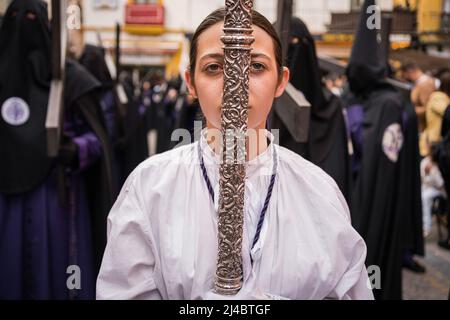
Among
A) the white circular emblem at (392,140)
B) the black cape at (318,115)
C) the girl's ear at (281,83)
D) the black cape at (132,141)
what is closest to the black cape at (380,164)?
the white circular emblem at (392,140)

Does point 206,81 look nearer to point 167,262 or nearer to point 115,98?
point 167,262

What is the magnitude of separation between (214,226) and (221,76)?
338 millimetres

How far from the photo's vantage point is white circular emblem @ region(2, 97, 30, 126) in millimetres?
2893

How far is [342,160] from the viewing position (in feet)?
9.86

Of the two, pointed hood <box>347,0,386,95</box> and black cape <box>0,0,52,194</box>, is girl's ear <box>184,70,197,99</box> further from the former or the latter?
pointed hood <box>347,0,386,95</box>

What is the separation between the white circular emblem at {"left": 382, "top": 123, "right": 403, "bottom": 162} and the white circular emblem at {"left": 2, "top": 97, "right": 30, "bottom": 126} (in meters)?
2.36

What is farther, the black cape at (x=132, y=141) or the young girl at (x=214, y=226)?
the black cape at (x=132, y=141)

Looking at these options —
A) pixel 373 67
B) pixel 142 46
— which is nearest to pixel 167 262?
pixel 373 67

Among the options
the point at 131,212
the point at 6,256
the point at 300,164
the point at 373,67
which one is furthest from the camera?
the point at 373,67

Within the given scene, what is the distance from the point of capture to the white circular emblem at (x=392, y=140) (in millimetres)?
3801

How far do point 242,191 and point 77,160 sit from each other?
2.05m

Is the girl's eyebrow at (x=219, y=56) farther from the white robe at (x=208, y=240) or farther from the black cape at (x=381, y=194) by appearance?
the black cape at (x=381, y=194)

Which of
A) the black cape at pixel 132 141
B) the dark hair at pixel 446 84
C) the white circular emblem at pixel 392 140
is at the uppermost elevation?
the dark hair at pixel 446 84

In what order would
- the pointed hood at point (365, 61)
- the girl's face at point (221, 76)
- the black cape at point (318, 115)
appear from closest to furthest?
the girl's face at point (221, 76) < the black cape at point (318, 115) < the pointed hood at point (365, 61)
